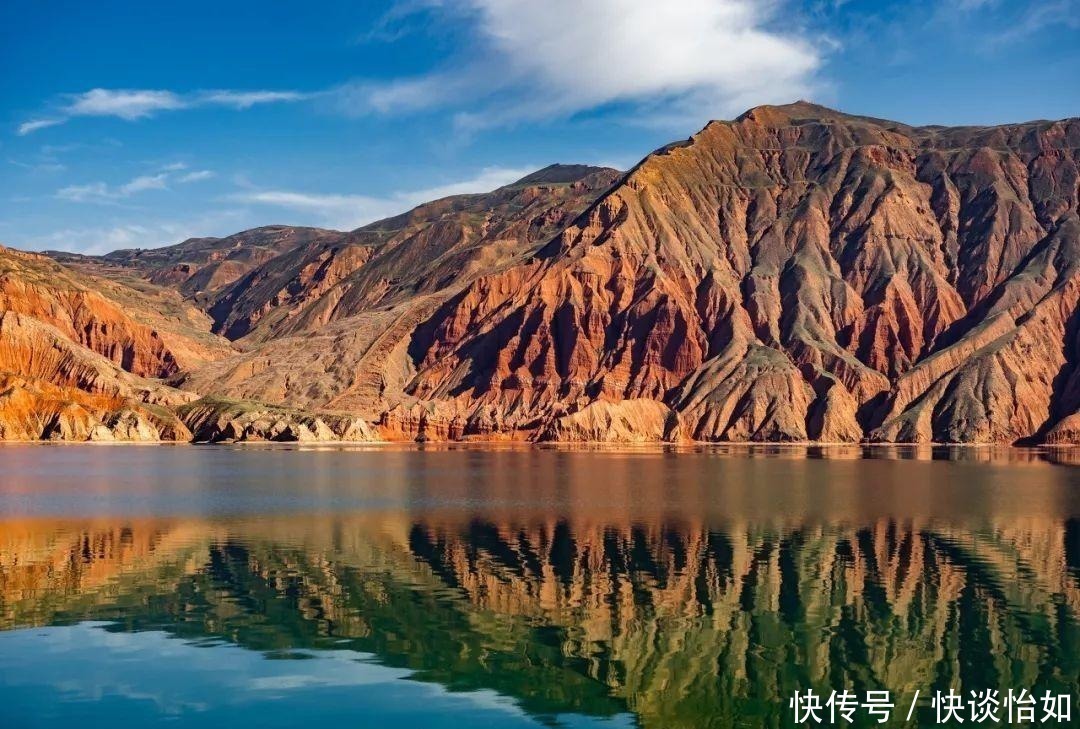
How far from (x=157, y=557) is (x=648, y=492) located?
152 ft

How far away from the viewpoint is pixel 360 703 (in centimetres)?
2623

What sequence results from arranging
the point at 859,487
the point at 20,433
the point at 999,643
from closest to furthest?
the point at 999,643 < the point at 859,487 < the point at 20,433

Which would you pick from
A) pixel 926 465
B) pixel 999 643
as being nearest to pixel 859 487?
pixel 926 465

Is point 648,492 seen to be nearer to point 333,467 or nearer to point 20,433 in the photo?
point 333,467

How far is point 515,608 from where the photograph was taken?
3772 cm

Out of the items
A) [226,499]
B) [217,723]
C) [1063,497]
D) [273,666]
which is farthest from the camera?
[1063,497]

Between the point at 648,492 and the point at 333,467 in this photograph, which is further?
the point at 333,467

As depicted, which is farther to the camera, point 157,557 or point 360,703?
point 157,557

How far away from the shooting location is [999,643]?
3309 cm

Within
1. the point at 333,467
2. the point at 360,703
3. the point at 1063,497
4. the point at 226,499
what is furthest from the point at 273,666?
the point at 333,467

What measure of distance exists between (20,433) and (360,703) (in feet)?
588

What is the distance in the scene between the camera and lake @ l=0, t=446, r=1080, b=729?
2694 centimetres

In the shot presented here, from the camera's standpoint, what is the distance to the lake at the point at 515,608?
26.9m

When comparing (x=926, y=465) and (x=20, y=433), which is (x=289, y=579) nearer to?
(x=926, y=465)
